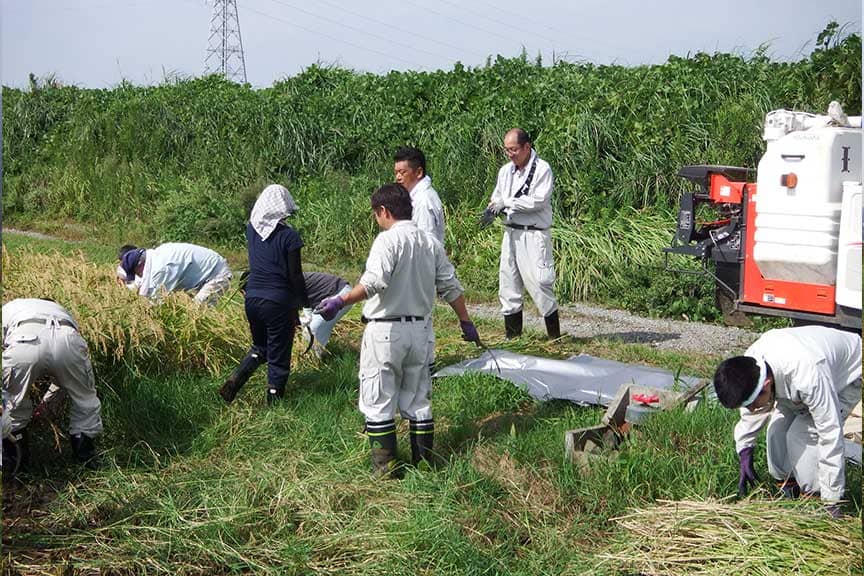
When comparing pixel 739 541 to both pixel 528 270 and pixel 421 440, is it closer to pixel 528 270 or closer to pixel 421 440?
pixel 421 440

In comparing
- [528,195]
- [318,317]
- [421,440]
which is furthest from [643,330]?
[421,440]

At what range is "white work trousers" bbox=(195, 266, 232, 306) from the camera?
819 centimetres

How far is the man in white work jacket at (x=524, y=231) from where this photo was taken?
336 inches

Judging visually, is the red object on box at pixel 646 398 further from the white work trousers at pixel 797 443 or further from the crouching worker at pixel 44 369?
the crouching worker at pixel 44 369

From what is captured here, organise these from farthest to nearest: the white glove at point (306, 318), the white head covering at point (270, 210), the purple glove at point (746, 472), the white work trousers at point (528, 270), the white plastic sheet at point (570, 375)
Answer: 1. the white work trousers at point (528, 270)
2. the white glove at point (306, 318)
3. the white plastic sheet at point (570, 375)
4. the white head covering at point (270, 210)
5. the purple glove at point (746, 472)

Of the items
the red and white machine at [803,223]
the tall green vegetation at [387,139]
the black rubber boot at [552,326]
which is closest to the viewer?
the red and white machine at [803,223]

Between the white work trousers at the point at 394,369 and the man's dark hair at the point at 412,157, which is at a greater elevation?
the man's dark hair at the point at 412,157

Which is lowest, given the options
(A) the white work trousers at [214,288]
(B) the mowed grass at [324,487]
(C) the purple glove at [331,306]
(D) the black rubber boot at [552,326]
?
(B) the mowed grass at [324,487]

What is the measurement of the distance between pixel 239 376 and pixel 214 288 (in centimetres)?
176

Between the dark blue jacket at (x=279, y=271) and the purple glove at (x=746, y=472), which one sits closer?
the purple glove at (x=746, y=472)

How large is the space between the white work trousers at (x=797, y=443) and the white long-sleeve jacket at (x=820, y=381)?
2cm

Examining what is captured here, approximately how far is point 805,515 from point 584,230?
25.8 ft

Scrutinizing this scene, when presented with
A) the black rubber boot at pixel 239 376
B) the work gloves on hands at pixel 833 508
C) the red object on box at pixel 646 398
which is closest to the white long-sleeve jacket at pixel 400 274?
the black rubber boot at pixel 239 376

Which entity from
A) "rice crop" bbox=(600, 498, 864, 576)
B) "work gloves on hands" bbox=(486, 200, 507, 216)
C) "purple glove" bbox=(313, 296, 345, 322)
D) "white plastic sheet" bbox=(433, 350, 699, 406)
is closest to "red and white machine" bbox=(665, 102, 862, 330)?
"white plastic sheet" bbox=(433, 350, 699, 406)
